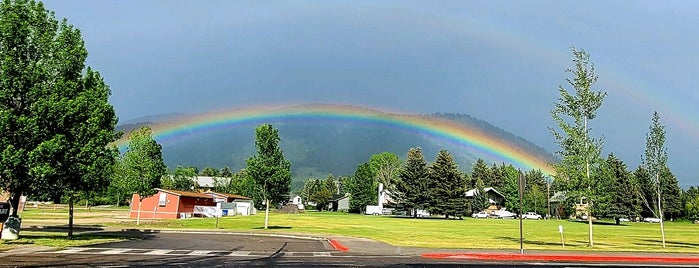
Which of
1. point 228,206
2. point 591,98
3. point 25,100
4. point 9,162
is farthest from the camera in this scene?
point 228,206

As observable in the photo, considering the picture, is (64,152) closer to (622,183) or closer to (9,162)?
(9,162)

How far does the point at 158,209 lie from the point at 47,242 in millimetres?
44894

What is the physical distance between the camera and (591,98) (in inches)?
1207

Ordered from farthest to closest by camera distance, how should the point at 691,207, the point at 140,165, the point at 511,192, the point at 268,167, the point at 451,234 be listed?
the point at 511,192, the point at 691,207, the point at 268,167, the point at 140,165, the point at 451,234

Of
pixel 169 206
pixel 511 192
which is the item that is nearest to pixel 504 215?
pixel 511 192

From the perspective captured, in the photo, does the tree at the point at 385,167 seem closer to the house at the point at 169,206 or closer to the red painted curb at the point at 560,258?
the house at the point at 169,206

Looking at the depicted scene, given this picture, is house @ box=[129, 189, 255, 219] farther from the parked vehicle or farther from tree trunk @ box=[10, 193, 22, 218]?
the parked vehicle

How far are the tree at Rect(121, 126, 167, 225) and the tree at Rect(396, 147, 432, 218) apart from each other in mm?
54923

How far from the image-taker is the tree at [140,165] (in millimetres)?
48375

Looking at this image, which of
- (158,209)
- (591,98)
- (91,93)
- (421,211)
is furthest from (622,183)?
(91,93)

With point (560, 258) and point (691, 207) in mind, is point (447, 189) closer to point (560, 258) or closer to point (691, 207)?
point (691, 207)

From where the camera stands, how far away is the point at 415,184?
96.1 m

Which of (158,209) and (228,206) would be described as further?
(228,206)

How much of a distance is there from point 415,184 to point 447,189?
685cm
